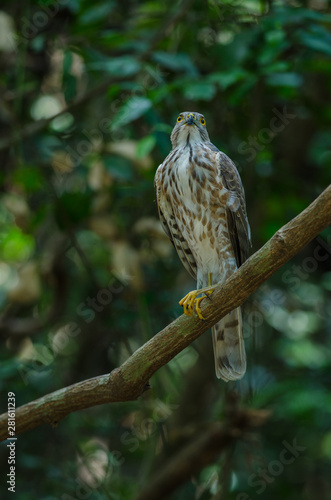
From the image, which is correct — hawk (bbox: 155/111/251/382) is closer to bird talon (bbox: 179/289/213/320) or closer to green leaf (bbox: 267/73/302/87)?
bird talon (bbox: 179/289/213/320)

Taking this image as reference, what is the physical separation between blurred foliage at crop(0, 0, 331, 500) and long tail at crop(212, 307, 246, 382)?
99cm

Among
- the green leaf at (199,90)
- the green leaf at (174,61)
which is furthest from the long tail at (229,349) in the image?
the green leaf at (174,61)

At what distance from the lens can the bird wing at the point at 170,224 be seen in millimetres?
3359

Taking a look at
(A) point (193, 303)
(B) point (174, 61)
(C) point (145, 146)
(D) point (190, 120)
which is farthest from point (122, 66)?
(A) point (193, 303)

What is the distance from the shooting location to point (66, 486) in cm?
474

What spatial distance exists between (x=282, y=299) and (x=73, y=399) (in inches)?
132

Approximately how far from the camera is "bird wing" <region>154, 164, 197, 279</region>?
3.36 metres

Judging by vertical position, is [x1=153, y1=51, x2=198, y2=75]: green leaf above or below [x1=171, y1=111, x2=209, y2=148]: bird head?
above

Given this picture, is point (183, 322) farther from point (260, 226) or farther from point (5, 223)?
point (5, 223)

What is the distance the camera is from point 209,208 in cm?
324

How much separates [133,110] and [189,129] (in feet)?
1.11

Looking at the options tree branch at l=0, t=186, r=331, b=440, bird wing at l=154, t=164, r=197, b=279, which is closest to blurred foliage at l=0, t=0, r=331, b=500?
bird wing at l=154, t=164, r=197, b=279

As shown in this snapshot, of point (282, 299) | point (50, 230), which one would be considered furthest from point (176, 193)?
A: point (282, 299)

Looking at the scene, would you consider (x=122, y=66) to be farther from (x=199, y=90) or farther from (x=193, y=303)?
(x=193, y=303)
